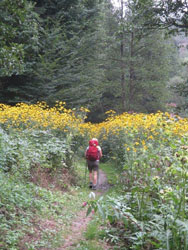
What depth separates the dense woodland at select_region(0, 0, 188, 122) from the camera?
9.22 meters

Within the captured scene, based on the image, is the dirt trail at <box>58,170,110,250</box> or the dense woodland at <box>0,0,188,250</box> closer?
the dense woodland at <box>0,0,188,250</box>

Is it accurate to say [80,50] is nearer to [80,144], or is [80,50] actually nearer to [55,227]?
[80,144]

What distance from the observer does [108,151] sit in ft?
44.4

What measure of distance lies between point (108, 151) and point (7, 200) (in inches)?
367

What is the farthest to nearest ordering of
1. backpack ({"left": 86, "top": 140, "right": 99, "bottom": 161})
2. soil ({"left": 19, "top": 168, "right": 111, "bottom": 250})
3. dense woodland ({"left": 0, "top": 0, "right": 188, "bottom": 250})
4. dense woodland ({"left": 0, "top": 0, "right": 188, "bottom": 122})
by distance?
dense woodland ({"left": 0, "top": 0, "right": 188, "bottom": 122}), backpack ({"left": 86, "top": 140, "right": 99, "bottom": 161}), soil ({"left": 19, "top": 168, "right": 111, "bottom": 250}), dense woodland ({"left": 0, "top": 0, "right": 188, "bottom": 250})

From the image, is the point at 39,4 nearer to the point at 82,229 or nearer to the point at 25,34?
the point at 25,34

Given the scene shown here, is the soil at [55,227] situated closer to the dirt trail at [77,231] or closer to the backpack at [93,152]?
the dirt trail at [77,231]

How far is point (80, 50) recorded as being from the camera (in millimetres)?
16156

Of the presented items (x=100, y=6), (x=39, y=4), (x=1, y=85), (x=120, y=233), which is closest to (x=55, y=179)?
(x=120, y=233)

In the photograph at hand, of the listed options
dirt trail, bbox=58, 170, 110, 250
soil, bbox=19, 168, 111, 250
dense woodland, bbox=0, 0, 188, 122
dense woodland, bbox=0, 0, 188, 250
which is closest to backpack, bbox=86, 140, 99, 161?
dense woodland, bbox=0, 0, 188, 250

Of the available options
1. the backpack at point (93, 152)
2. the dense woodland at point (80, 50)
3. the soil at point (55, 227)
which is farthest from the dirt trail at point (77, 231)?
the dense woodland at point (80, 50)

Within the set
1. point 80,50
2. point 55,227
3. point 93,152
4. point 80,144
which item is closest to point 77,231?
point 55,227

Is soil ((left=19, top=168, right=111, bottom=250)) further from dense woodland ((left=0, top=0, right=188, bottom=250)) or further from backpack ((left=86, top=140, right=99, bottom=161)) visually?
backpack ((left=86, top=140, right=99, bottom=161))

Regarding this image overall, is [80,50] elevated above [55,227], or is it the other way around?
[80,50]
